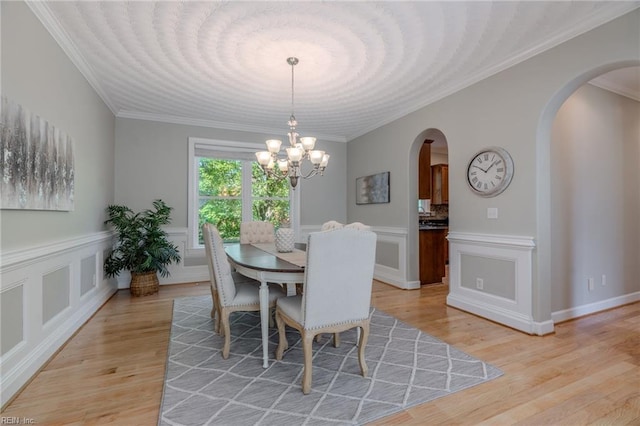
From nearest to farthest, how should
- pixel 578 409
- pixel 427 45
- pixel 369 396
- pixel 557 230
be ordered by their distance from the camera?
pixel 578 409 < pixel 369 396 < pixel 427 45 < pixel 557 230

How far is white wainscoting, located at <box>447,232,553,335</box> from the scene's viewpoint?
2.70 meters

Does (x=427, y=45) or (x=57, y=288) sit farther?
(x=427, y=45)

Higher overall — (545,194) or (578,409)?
(545,194)

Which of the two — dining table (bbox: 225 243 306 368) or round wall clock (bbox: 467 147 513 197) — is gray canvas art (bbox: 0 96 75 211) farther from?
round wall clock (bbox: 467 147 513 197)

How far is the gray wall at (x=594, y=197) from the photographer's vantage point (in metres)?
2.99

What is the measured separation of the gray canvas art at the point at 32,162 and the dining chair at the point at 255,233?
70.0 inches

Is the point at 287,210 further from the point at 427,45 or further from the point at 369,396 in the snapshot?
the point at 369,396

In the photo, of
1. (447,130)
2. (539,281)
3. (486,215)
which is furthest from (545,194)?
(447,130)

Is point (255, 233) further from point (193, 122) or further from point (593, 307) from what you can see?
point (593, 307)

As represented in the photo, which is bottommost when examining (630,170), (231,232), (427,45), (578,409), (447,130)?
(578,409)

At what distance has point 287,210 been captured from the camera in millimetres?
5410

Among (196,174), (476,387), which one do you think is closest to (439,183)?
(196,174)

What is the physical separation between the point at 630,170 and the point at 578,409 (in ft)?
10.6

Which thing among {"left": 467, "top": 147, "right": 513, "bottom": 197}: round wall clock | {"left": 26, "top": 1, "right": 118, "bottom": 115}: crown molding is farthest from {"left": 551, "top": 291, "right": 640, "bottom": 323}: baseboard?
{"left": 26, "top": 1, "right": 118, "bottom": 115}: crown molding
